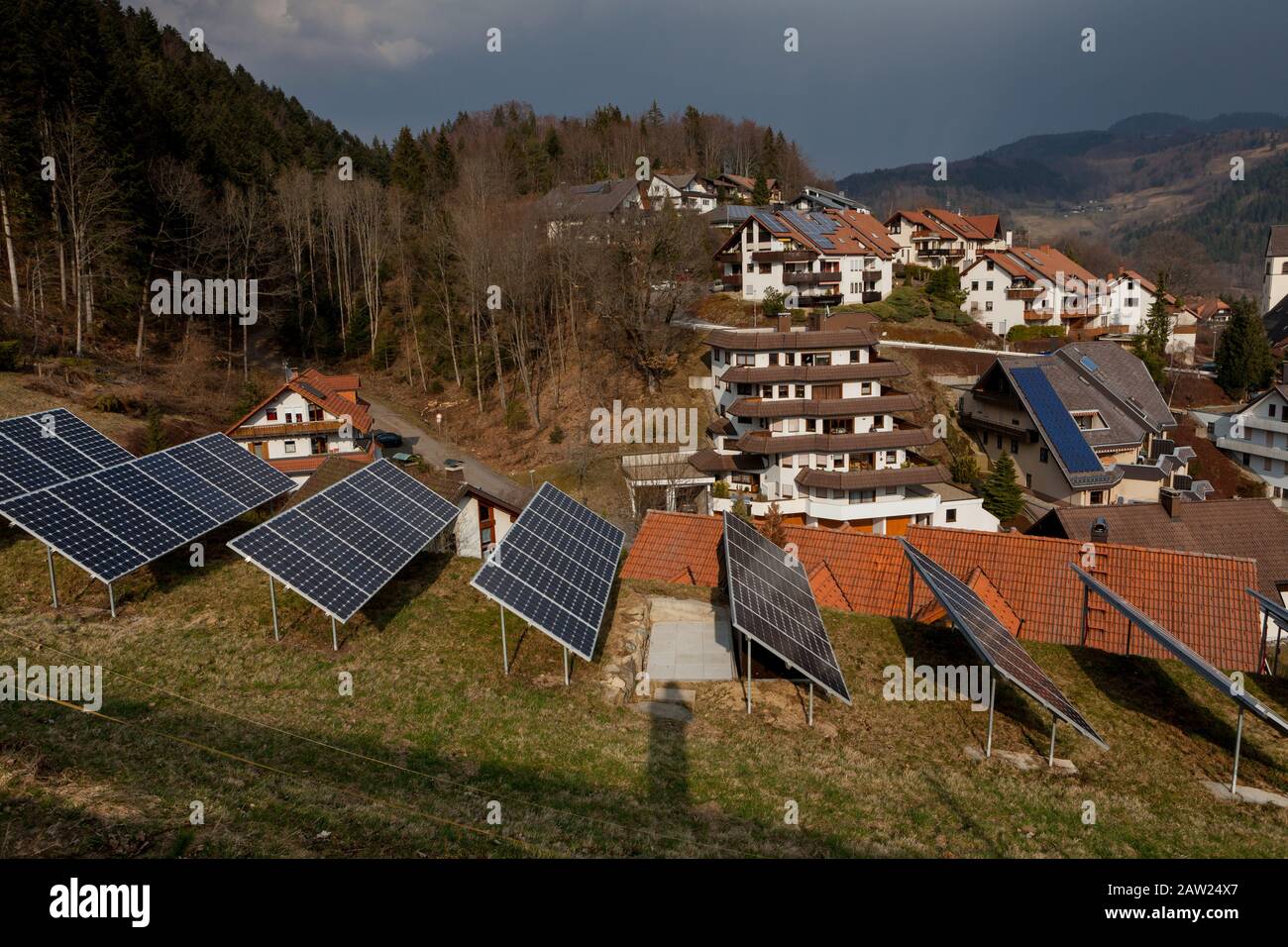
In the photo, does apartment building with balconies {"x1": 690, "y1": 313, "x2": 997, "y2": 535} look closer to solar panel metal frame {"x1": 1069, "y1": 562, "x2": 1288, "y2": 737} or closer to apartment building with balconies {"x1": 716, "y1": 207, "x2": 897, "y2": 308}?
apartment building with balconies {"x1": 716, "y1": 207, "x2": 897, "y2": 308}

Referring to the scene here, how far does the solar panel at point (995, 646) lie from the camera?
15.7 m

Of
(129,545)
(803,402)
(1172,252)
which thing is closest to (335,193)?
(803,402)

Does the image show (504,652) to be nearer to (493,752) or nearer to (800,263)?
(493,752)

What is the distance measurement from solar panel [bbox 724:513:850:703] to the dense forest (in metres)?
44.9

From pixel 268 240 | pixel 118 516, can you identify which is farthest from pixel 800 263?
pixel 118 516

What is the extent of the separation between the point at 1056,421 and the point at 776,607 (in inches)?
1812

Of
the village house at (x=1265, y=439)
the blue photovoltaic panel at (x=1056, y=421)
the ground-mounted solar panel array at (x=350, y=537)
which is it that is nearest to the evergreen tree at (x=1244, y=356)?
the village house at (x=1265, y=439)

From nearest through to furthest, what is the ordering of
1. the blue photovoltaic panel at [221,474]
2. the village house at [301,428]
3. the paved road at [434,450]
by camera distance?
1. the blue photovoltaic panel at [221,474]
2. the village house at [301,428]
3. the paved road at [434,450]

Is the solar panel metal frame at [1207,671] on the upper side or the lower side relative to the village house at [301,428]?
lower

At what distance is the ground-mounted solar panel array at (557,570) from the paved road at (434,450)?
1102 inches

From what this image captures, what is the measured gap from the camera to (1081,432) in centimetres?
5506

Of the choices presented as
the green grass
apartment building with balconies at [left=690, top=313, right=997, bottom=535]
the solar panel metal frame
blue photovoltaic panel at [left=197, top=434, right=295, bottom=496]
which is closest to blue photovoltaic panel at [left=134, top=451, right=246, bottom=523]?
blue photovoltaic panel at [left=197, top=434, right=295, bottom=496]

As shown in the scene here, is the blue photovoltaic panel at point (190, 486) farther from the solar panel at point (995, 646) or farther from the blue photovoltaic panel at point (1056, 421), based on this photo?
the blue photovoltaic panel at point (1056, 421)

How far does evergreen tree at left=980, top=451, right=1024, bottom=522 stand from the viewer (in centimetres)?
5188
